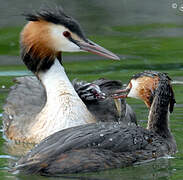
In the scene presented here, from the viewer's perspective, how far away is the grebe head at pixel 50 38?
1105cm

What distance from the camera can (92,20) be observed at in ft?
56.4

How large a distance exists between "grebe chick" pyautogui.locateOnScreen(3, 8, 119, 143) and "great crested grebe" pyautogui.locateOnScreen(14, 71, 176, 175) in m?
1.15

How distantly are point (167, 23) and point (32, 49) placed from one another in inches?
234

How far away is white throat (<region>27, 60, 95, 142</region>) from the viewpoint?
35.3 ft

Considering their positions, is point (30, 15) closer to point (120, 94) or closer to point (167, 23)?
point (120, 94)

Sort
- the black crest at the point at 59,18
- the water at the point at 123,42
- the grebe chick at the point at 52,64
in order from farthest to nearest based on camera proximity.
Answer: the water at the point at 123,42
the black crest at the point at 59,18
the grebe chick at the point at 52,64

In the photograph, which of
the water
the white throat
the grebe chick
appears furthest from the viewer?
the water

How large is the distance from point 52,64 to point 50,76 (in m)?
0.16

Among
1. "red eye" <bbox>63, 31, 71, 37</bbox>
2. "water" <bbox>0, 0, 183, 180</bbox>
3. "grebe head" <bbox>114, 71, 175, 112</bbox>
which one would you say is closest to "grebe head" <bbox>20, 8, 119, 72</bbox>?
"red eye" <bbox>63, 31, 71, 37</bbox>

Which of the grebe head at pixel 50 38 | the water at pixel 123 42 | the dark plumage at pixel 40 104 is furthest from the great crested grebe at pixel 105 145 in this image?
the grebe head at pixel 50 38

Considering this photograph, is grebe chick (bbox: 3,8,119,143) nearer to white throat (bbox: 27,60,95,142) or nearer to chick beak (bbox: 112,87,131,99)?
white throat (bbox: 27,60,95,142)

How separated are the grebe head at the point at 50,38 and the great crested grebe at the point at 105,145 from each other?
1432 millimetres

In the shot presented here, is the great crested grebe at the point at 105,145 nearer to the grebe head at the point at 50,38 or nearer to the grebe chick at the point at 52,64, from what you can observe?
the grebe chick at the point at 52,64

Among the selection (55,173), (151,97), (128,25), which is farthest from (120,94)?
(128,25)
